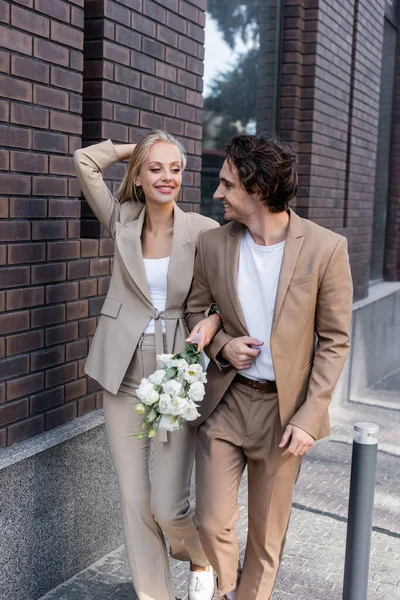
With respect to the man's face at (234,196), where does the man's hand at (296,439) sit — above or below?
below

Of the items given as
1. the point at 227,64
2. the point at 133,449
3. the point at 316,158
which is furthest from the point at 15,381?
the point at 316,158

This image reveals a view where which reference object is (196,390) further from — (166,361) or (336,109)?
(336,109)

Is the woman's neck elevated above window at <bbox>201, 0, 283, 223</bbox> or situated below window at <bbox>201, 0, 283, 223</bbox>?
below

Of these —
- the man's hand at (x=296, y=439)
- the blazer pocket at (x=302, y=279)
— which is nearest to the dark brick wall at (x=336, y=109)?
the blazer pocket at (x=302, y=279)

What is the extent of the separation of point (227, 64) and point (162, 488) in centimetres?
422

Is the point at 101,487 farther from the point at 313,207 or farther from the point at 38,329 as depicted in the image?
the point at 313,207

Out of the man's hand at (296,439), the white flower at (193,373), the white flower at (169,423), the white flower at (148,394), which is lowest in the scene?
the man's hand at (296,439)

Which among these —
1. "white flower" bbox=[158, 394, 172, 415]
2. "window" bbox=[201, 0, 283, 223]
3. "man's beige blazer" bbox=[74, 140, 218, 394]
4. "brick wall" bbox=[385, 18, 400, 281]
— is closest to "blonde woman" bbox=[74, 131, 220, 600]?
"man's beige blazer" bbox=[74, 140, 218, 394]

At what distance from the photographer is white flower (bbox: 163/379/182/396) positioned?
2.97 metres

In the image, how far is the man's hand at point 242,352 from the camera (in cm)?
310

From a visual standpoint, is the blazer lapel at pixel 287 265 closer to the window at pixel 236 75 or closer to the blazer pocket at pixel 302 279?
the blazer pocket at pixel 302 279

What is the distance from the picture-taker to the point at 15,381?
369cm

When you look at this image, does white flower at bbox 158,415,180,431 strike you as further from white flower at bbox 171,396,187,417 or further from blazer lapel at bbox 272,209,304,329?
blazer lapel at bbox 272,209,304,329

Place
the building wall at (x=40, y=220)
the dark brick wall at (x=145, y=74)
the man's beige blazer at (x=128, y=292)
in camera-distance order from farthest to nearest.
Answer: the dark brick wall at (x=145, y=74)
the building wall at (x=40, y=220)
the man's beige blazer at (x=128, y=292)
